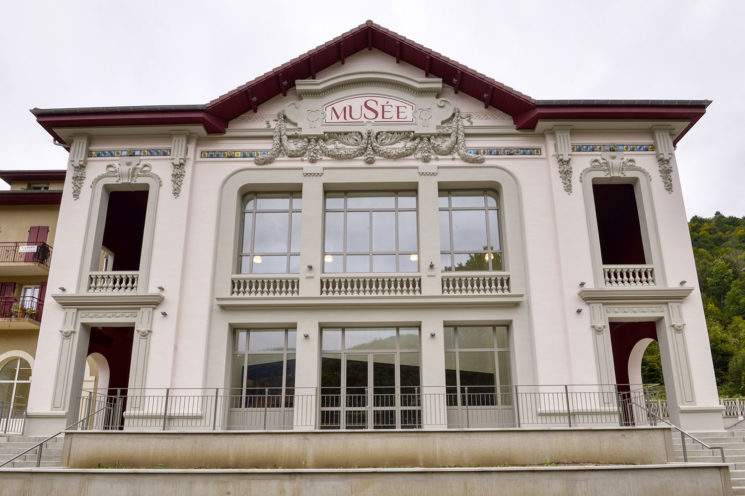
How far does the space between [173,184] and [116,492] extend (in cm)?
882

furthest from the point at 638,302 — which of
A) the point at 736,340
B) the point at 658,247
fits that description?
the point at 736,340

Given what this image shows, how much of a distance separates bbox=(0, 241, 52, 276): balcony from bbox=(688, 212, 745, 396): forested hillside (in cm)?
4116

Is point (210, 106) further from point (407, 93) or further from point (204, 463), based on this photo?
point (204, 463)

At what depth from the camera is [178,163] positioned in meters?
17.5

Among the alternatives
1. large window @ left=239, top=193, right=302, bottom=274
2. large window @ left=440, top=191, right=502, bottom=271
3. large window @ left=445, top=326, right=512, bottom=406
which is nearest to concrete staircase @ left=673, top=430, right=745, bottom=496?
large window @ left=445, top=326, right=512, bottom=406

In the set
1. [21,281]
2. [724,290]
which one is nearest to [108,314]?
[21,281]

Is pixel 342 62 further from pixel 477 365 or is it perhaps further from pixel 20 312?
pixel 20 312

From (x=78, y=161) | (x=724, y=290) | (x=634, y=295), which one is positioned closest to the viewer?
(x=634, y=295)

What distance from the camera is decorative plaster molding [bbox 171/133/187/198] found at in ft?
57.0

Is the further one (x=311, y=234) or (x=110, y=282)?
(x=311, y=234)

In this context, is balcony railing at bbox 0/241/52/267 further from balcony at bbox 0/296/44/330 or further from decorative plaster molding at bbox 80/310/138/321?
decorative plaster molding at bbox 80/310/138/321

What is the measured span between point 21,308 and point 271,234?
9.41 metres

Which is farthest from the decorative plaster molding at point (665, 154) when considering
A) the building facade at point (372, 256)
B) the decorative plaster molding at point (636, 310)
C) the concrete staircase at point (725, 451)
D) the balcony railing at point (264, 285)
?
the balcony railing at point (264, 285)

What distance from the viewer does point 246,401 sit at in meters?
16.5
